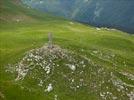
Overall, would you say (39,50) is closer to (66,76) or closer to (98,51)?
(66,76)

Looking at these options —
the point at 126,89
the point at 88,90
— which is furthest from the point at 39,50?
the point at 126,89

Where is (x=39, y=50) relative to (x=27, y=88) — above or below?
above

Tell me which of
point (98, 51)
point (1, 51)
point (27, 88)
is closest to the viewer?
point (27, 88)

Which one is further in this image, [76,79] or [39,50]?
[39,50]

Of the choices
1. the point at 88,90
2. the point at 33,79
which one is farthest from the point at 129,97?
the point at 33,79

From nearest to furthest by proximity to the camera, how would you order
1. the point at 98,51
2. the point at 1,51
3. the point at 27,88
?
the point at 27,88, the point at 1,51, the point at 98,51

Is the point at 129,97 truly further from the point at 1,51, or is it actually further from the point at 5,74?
the point at 1,51

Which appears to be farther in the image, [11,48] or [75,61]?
[11,48]

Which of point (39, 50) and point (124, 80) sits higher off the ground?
point (39, 50)

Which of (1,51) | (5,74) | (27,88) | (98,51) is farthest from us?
(98,51)
